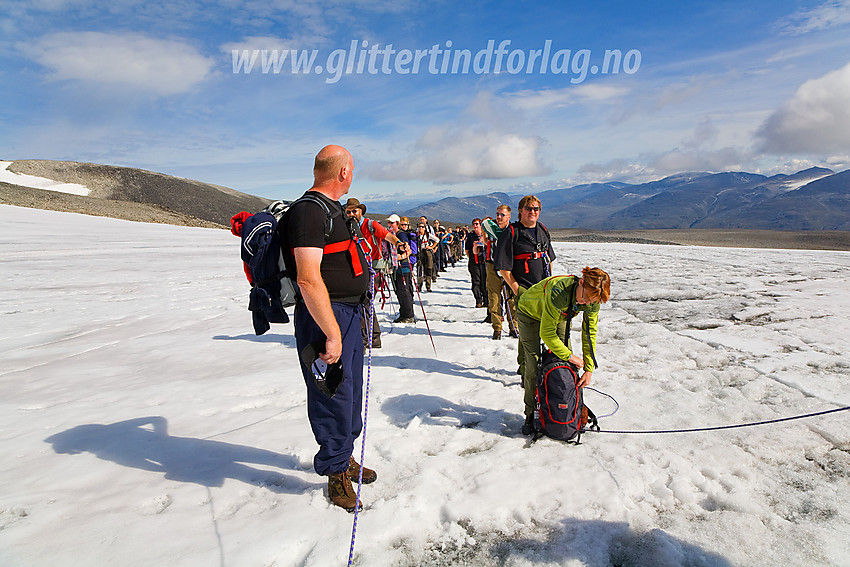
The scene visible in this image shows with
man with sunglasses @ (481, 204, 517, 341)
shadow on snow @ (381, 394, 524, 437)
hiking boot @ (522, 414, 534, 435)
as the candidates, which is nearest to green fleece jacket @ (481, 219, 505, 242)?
man with sunglasses @ (481, 204, 517, 341)

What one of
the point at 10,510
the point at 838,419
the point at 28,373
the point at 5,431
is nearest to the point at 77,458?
the point at 10,510

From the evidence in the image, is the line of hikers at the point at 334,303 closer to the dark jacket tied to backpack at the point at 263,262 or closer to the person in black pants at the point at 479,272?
the dark jacket tied to backpack at the point at 263,262

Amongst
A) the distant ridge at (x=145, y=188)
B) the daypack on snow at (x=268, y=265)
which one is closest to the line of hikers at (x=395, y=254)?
the daypack on snow at (x=268, y=265)

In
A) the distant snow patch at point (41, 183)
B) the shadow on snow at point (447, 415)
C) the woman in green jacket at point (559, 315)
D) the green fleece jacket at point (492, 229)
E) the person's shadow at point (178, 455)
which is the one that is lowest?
the shadow on snow at point (447, 415)

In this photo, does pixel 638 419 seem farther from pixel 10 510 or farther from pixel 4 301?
pixel 4 301

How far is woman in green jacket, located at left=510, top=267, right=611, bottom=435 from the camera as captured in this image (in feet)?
11.7

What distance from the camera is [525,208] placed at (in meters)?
5.86

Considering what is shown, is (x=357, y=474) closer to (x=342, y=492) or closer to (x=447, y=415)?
(x=342, y=492)

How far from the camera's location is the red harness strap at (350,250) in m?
2.85

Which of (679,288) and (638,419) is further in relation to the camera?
(679,288)

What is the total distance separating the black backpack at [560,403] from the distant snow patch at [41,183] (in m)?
102

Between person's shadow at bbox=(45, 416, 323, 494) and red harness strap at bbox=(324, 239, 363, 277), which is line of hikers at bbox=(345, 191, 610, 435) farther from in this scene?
person's shadow at bbox=(45, 416, 323, 494)

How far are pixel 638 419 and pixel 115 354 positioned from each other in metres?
7.55

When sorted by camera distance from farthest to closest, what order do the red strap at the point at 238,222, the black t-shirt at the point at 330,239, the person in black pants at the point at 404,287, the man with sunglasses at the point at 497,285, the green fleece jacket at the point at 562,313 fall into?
the person in black pants at the point at 404,287, the man with sunglasses at the point at 497,285, the green fleece jacket at the point at 562,313, the red strap at the point at 238,222, the black t-shirt at the point at 330,239
